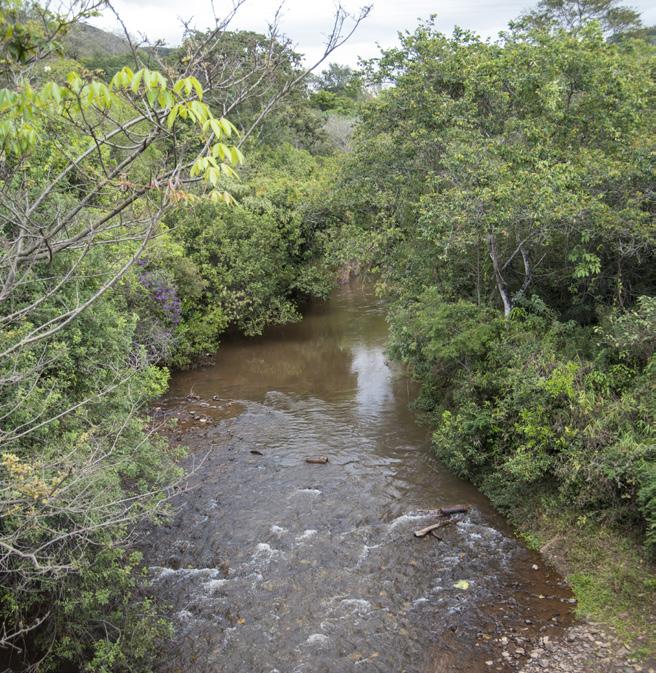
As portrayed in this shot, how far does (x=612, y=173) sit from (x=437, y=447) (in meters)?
6.68

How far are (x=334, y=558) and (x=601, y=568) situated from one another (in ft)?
13.5

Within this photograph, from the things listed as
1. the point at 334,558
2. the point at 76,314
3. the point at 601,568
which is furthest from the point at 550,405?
the point at 76,314

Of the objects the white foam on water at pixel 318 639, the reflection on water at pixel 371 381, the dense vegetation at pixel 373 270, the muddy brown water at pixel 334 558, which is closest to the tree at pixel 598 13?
the dense vegetation at pixel 373 270

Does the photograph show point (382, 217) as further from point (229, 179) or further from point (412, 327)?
point (229, 179)

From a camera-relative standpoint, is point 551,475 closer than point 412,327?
Yes

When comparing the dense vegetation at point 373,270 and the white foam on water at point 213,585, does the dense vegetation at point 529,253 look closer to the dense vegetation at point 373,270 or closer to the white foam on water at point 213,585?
the dense vegetation at point 373,270

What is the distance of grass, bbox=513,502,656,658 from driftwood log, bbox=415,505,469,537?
3.24 feet

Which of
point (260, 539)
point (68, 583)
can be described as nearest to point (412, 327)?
point (260, 539)

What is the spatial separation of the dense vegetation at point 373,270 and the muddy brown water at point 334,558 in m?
0.79

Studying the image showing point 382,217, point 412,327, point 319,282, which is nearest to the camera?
point 412,327

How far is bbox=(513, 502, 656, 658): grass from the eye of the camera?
7.53 metres

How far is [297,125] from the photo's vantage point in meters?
38.5

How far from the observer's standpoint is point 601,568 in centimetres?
857

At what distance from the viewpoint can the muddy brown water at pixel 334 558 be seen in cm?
756
